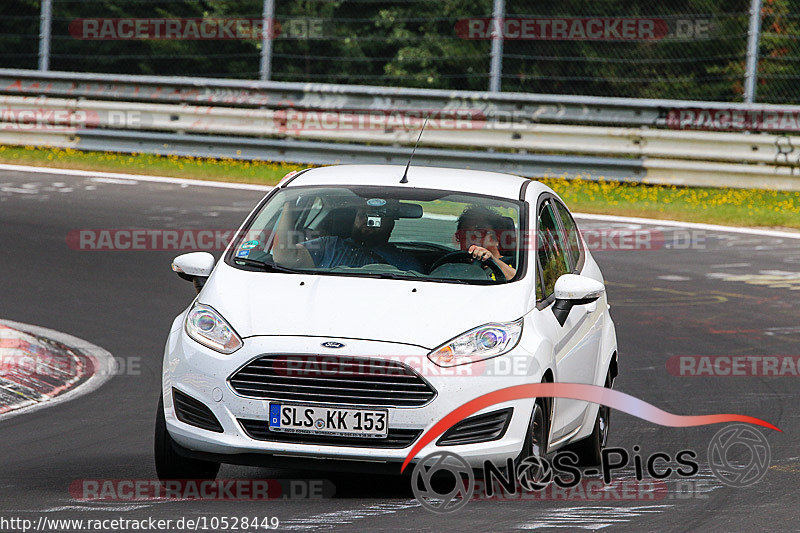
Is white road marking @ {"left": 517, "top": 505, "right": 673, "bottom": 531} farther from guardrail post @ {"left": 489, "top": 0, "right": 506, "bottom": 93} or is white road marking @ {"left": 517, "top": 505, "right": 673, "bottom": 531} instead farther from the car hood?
guardrail post @ {"left": 489, "top": 0, "right": 506, "bottom": 93}

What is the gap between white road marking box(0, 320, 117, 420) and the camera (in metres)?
8.80

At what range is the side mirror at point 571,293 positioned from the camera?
7.20 m

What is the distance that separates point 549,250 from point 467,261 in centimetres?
55

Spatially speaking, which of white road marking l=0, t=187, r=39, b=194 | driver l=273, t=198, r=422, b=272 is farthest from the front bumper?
white road marking l=0, t=187, r=39, b=194

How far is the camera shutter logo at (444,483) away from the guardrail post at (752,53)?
13083mm

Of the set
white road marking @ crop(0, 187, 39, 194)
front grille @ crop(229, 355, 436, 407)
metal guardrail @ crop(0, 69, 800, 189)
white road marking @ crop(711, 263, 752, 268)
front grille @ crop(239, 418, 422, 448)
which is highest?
metal guardrail @ crop(0, 69, 800, 189)

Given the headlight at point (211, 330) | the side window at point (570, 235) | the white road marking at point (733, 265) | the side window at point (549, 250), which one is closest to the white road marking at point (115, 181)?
the white road marking at point (733, 265)

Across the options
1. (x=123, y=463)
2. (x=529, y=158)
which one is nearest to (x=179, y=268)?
(x=123, y=463)

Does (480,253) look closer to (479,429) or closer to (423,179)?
(423,179)

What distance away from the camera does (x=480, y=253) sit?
758 centimetres

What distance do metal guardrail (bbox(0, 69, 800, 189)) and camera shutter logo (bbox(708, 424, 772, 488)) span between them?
10563 mm

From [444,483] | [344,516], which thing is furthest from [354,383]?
[444,483]

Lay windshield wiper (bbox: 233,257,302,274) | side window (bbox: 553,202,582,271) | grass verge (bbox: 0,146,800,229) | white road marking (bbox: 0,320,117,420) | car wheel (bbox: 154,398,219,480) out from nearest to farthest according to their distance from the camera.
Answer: car wheel (bbox: 154,398,219,480) → windshield wiper (bbox: 233,257,302,274) → side window (bbox: 553,202,582,271) → white road marking (bbox: 0,320,117,420) → grass verge (bbox: 0,146,800,229)

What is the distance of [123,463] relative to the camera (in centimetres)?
736
